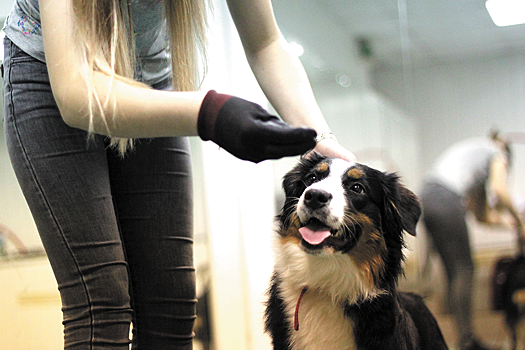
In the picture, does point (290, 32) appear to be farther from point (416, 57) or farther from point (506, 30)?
point (506, 30)

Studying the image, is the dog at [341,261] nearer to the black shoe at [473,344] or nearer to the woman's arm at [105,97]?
the woman's arm at [105,97]

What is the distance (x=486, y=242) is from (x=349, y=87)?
116 centimetres

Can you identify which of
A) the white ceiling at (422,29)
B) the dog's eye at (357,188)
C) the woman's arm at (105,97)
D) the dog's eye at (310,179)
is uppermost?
the white ceiling at (422,29)

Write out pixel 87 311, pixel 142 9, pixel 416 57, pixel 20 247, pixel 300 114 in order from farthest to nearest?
pixel 416 57, pixel 20 247, pixel 300 114, pixel 142 9, pixel 87 311

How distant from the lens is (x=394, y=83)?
2850 mm

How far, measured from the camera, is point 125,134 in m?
0.83

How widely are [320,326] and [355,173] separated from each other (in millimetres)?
437

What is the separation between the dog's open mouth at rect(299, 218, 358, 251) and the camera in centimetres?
131

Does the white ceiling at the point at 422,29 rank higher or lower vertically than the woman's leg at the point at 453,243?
higher

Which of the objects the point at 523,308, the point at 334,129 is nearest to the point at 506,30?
the point at 334,129

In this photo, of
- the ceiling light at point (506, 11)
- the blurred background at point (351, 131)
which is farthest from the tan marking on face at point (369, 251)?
the ceiling light at point (506, 11)

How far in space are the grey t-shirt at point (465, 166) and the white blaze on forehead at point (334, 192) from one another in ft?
4.60

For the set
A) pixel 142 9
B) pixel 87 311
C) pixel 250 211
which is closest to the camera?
pixel 87 311

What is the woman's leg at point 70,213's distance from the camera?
0.93 meters
